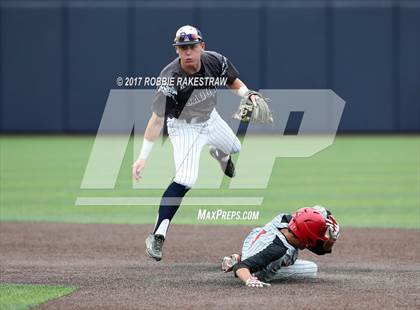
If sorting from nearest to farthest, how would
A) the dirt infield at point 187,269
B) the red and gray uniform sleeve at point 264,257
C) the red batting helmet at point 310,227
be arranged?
the dirt infield at point 187,269 → the red batting helmet at point 310,227 → the red and gray uniform sleeve at point 264,257

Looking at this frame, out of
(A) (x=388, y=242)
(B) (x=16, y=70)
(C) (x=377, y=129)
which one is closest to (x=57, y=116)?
(B) (x=16, y=70)

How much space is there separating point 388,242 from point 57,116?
2056 cm

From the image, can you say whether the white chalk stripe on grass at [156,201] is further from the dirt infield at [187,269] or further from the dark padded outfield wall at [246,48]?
the dark padded outfield wall at [246,48]

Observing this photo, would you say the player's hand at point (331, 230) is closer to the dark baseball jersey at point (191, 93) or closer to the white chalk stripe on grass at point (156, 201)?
the dark baseball jersey at point (191, 93)

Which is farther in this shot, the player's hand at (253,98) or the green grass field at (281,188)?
the green grass field at (281,188)

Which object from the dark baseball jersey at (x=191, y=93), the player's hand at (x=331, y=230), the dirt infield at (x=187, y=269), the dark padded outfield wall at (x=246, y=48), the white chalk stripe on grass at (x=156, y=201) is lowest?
the dark padded outfield wall at (x=246, y=48)

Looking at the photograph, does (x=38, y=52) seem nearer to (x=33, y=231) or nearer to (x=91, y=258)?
(x=33, y=231)

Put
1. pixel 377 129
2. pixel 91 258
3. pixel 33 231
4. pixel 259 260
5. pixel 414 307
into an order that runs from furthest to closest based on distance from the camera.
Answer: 1. pixel 377 129
2. pixel 33 231
3. pixel 91 258
4. pixel 259 260
5. pixel 414 307

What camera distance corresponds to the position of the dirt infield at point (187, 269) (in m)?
6.84

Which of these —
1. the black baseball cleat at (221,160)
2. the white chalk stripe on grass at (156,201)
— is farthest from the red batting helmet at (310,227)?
the white chalk stripe on grass at (156,201)

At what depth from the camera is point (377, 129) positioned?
96.6 ft

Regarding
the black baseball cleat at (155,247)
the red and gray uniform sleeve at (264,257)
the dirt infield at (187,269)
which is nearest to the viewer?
the dirt infield at (187,269)

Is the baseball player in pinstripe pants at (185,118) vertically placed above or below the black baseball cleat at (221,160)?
above

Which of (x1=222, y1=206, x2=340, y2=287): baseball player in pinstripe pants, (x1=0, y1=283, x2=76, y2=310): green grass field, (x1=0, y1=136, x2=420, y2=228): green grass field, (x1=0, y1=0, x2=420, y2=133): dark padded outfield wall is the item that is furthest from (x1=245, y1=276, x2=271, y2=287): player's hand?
(x1=0, y1=0, x2=420, y2=133): dark padded outfield wall
